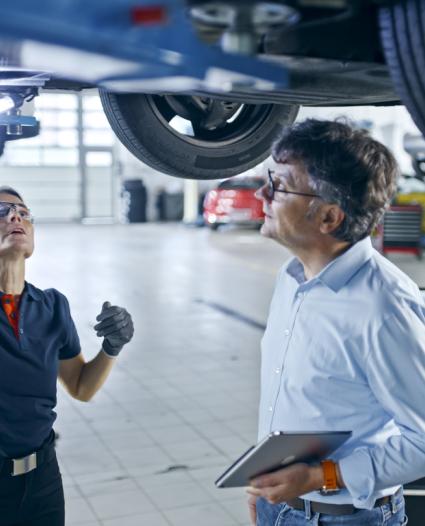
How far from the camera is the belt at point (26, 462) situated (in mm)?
2182

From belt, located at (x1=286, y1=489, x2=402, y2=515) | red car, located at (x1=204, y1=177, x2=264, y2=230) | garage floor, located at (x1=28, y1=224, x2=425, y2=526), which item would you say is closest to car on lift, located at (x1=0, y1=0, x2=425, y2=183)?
belt, located at (x1=286, y1=489, x2=402, y2=515)

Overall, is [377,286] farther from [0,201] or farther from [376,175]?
[0,201]

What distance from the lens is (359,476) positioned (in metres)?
1.64

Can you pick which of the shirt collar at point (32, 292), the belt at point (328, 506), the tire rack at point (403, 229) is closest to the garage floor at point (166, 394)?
the tire rack at point (403, 229)

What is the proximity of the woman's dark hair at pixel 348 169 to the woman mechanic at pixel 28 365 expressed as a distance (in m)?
0.95

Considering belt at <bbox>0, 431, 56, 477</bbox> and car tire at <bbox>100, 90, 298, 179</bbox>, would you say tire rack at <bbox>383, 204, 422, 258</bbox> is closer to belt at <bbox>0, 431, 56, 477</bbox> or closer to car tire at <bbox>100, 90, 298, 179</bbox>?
car tire at <bbox>100, 90, 298, 179</bbox>

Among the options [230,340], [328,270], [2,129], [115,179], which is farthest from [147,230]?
[328,270]

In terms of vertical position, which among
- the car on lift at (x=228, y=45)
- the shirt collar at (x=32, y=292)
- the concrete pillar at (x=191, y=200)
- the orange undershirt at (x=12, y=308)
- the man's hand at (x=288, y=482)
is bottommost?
the concrete pillar at (x=191, y=200)

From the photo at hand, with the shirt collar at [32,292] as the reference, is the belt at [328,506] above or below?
below

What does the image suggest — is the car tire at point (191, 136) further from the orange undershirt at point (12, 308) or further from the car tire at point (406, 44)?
the car tire at point (406, 44)

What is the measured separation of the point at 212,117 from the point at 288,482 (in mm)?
1321

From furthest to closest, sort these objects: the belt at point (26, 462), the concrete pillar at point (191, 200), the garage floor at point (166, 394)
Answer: the concrete pillar at point (191, 200) → the garage floor at point (166, 394) → the belt at point (26, 462)

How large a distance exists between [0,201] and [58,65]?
140cm

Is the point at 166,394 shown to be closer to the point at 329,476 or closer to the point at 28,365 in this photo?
the point at 28,365
